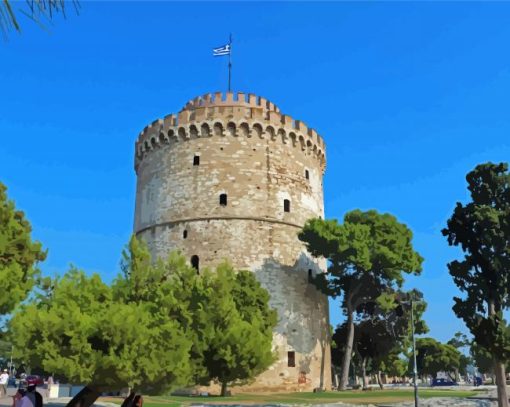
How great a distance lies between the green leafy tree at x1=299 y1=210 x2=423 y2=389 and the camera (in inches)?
1172

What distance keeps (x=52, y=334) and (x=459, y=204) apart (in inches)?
589

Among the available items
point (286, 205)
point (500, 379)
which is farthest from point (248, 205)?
point (500, 379)

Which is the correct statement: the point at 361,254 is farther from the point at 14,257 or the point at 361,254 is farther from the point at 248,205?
the point at 14,257

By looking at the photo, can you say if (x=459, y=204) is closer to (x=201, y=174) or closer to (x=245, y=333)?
(x=245, y=333)

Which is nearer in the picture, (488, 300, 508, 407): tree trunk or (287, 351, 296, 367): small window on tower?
(488, 300, 508, 407): tree trunk

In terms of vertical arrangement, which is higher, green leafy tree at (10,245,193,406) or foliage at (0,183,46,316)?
foliage at (0,183,46,316)

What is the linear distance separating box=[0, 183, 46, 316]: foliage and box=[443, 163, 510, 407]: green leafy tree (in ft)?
49.8

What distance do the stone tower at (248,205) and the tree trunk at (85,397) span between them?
16658 millimetres

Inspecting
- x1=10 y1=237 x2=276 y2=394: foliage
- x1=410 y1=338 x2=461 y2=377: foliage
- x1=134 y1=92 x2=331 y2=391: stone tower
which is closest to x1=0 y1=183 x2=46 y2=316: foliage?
x1=10 y1=237 x2=276 y2=394: foliage

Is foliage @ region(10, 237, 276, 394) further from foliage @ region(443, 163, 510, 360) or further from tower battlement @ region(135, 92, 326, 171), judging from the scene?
tower battlement @ region(135, 92, 326, 171)

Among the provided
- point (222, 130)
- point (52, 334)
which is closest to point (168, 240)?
point (222, 130)

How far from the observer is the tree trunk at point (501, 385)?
17797 millimetres

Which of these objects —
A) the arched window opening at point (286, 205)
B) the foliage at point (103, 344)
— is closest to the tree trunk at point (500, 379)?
the foliage at point (103, 344)

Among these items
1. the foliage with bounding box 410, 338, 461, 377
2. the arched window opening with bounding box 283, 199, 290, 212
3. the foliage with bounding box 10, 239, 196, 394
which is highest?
the arched window opening with bounding box 283, 199, 290, 212
